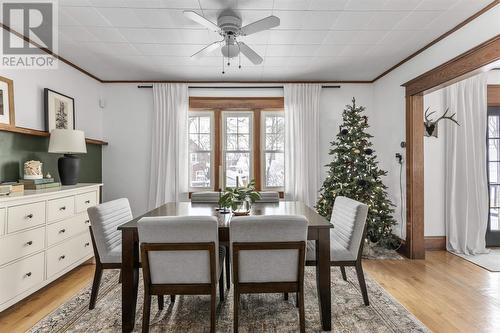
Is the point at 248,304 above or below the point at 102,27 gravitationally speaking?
below

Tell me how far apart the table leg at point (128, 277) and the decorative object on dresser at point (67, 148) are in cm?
181

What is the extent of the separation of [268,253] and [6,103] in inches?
116

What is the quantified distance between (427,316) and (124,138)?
468 centimetres

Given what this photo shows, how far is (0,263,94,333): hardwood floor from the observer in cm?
246

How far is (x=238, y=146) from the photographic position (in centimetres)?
526

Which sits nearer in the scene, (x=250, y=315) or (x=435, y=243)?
(x=250, y=315)

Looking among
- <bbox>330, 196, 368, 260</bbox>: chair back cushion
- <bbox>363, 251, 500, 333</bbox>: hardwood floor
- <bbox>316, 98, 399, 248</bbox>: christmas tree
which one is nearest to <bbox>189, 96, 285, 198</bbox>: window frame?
<bbox>316, 98, 399, 248</bbox>: christmas tree

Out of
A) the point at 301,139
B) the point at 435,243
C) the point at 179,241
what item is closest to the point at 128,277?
the point at 179,241

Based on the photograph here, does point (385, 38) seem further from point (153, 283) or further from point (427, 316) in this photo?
point (153, 283)

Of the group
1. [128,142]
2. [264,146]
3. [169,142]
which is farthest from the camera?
[264,146]

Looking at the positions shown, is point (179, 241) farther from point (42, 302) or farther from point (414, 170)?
point (414, 170)

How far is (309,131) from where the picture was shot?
5055 millimetres

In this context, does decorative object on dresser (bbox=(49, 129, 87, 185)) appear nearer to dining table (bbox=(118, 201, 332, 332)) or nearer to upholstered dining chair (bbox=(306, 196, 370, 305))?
dining table (bbox=(118, 201, 332, 332))

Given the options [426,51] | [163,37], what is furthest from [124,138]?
[426,51]
